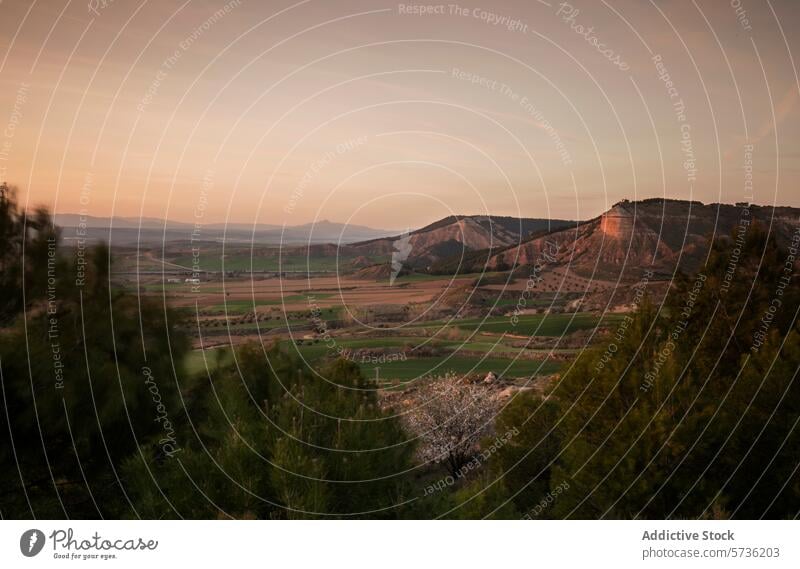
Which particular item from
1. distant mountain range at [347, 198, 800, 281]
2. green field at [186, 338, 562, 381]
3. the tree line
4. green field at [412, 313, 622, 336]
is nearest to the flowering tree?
green field at [186, 338, 562, 381]

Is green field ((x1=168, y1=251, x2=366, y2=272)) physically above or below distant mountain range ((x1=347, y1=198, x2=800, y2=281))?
below

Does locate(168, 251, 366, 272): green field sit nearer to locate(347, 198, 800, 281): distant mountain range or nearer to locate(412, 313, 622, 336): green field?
locate(347, 198, 800, 281): distant mountain range

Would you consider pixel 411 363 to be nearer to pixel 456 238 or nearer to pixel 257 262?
pixel 456 238

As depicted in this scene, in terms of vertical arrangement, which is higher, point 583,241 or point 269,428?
point 583,241

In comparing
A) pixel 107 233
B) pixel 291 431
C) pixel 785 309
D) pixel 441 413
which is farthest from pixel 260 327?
pixel 441 413
